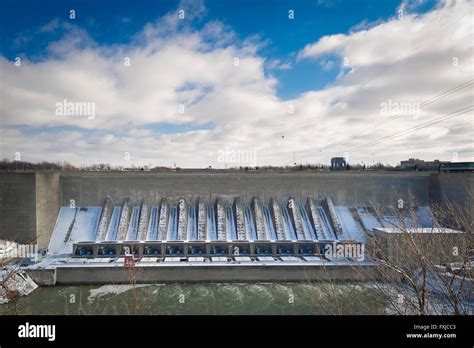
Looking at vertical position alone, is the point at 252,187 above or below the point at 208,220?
above

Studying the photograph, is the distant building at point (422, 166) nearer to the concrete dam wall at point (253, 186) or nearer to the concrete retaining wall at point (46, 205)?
the concrete dam wall at point (253, 186)

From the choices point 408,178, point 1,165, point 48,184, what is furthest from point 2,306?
point 408,178

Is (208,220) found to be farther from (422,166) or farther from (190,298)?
(422,166)

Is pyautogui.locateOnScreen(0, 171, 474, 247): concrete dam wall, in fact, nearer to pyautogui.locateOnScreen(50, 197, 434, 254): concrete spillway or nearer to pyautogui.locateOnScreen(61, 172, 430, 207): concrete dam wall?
pyautogui.locateOnScreen(61, 172, 430, 207): concrete dam wall

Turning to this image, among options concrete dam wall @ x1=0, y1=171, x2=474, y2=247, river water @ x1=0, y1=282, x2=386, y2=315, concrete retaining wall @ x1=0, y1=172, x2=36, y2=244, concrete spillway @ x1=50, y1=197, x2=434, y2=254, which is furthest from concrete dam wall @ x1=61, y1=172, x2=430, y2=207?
river water @ x1=0, y1=282, x2=386, y2=315

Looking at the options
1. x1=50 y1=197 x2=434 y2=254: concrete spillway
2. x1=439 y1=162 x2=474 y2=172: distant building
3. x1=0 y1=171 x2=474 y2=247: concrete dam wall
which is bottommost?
x1=50 y1=197 x2=434 y2=254: concrete spillway

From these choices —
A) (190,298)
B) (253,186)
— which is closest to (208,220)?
(253,186)
